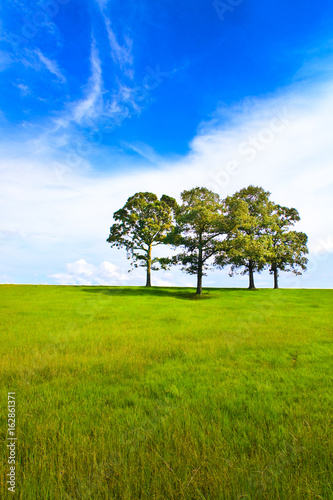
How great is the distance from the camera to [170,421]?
14.3 feet

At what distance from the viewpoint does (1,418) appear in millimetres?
4652

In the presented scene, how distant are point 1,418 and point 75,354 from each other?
4.27m

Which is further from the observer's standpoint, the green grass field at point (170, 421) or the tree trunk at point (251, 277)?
the tree trunk at point (251, 277)

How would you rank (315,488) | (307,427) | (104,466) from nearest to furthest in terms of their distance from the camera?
(315,488)
(104,466)
(307,427)

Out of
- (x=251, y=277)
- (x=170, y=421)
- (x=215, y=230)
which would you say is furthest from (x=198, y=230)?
(x=170, y=421)

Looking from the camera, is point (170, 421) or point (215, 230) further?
point (215, 230)

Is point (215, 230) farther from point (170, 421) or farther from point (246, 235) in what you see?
point (170, 421)

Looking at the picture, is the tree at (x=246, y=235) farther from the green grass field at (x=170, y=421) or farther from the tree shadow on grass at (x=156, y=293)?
the green grass field at (x=170, y=421)

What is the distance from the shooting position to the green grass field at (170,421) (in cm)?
303

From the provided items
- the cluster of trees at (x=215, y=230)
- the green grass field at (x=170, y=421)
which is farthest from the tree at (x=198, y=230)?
the green grass field at (x=170, y=421)

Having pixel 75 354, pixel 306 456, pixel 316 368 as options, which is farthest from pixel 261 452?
pixel 75 354

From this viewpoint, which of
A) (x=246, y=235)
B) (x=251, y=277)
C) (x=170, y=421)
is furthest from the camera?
(x=251, y=277)

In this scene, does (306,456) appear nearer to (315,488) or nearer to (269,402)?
(315,488)

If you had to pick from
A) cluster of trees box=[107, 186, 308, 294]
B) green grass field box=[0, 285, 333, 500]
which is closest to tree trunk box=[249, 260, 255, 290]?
cluster of trees box=[107, 186, 308, 294]
